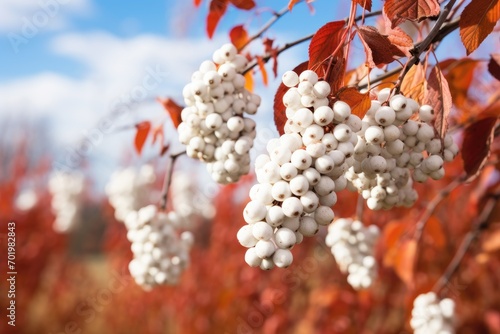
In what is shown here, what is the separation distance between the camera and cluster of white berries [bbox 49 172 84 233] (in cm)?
504

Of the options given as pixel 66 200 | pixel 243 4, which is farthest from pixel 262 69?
pixel 66 200

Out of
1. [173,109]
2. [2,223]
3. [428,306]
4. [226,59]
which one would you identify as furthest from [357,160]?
[2,223]

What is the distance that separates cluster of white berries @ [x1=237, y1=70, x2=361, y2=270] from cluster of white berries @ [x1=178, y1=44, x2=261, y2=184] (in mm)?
230

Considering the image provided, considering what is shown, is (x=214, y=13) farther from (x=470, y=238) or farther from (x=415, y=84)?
(x=470, y=238)

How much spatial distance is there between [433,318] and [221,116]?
64cm

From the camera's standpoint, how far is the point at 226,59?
0.77 m

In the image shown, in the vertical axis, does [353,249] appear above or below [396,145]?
below

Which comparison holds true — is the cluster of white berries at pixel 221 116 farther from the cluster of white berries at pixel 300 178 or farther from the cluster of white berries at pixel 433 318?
the cluster of white berries at pixel 433 318

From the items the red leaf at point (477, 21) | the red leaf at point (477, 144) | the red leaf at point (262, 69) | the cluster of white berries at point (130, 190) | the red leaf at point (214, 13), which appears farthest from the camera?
the cluster of white berries at point (130, 190)

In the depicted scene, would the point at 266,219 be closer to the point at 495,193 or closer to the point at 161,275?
the point at 161,275

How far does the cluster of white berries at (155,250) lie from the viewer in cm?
107

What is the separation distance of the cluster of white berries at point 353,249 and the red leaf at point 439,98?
575 millimetres

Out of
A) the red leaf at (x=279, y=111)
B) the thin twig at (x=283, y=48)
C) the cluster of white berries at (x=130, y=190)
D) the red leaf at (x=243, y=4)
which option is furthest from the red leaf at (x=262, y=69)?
the cluster of white berries at (x=130, y=190)

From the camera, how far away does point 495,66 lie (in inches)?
29.7
